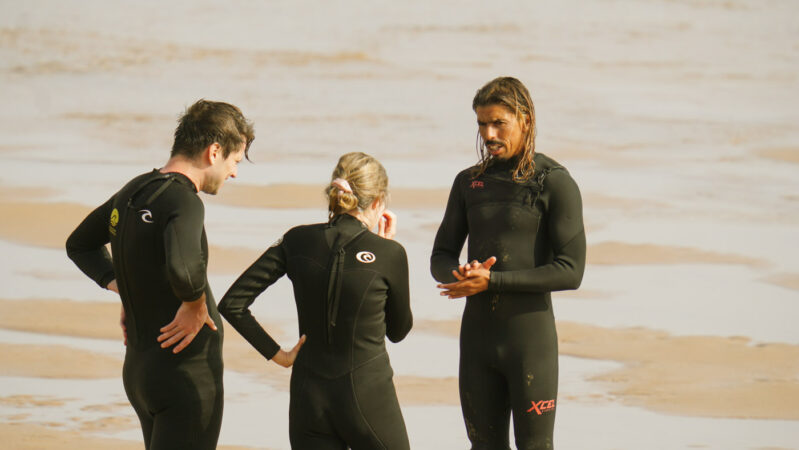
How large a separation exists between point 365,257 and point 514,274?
2.60 ft

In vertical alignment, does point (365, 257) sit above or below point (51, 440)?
above

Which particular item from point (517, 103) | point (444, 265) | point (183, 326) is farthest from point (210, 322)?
point (517, 103)

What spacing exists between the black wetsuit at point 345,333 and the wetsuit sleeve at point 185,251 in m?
0.36

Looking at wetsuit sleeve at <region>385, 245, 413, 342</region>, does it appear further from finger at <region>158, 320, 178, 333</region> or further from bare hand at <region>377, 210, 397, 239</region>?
finger at <region>158, 320, 178, 333</region>

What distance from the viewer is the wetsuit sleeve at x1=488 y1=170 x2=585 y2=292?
4953 mm

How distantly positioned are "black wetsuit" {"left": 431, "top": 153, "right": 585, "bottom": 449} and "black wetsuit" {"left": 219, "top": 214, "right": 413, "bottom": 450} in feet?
2.05

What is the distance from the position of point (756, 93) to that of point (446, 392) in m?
16.3

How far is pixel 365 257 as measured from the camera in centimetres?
447

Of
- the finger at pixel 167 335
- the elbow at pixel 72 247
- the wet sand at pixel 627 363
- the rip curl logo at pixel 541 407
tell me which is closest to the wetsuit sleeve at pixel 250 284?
the finger at pixel 167 335

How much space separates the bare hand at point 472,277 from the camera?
16.1 feet

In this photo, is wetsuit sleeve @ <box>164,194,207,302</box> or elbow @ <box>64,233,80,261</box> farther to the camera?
elbow @ <box>64,233,80,261</box>

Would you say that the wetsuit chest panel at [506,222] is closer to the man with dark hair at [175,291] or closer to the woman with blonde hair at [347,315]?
the woman with blonde hair at [347,315]

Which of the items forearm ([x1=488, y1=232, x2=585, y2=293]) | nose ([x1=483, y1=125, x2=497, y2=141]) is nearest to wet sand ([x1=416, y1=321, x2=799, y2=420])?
forearm ([x1=488, y1=232, x2=585, y2=293])

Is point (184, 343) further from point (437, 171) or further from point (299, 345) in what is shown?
point (437, 171)
